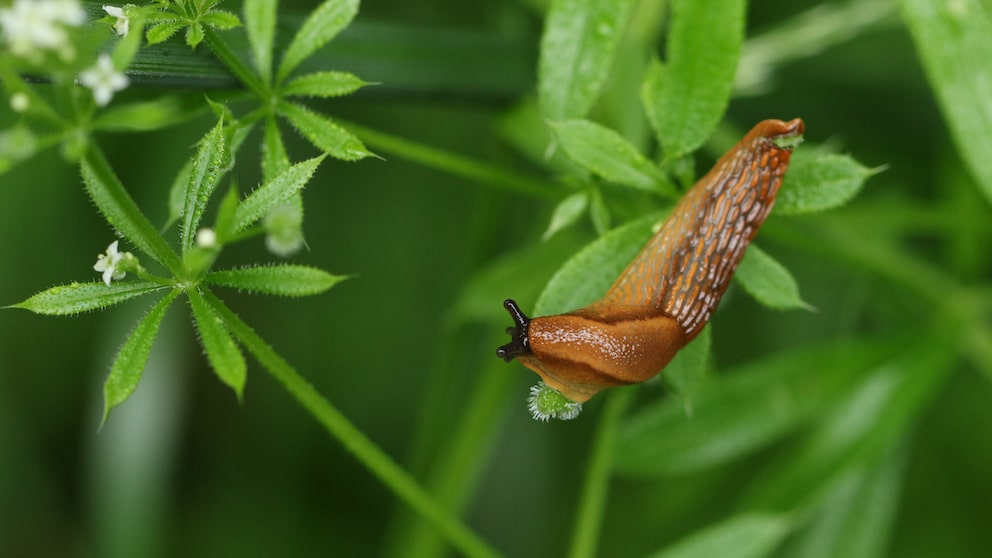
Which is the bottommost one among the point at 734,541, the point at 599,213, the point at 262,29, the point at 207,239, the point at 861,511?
the point at 861,511

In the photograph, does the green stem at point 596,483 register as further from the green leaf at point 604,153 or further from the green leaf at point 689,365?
the green leaf at point 604,153

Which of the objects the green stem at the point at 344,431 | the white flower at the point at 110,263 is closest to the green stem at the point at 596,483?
the green stem at the point at 344,431

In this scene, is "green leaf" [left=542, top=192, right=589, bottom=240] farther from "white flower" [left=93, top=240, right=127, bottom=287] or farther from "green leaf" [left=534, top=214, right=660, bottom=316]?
"white flower" [left=93, top=240, right=127, bottom=287]

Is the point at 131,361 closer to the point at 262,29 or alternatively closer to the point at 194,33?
the point at 194,33

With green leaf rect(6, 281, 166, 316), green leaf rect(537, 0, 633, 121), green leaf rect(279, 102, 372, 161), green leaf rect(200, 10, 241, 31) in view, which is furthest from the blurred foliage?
green leaf rect(6, 281, 166, 316)

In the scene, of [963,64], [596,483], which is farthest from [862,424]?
[963,64]

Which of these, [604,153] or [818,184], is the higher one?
[604,153]

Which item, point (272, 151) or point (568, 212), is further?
point (568, 212)
